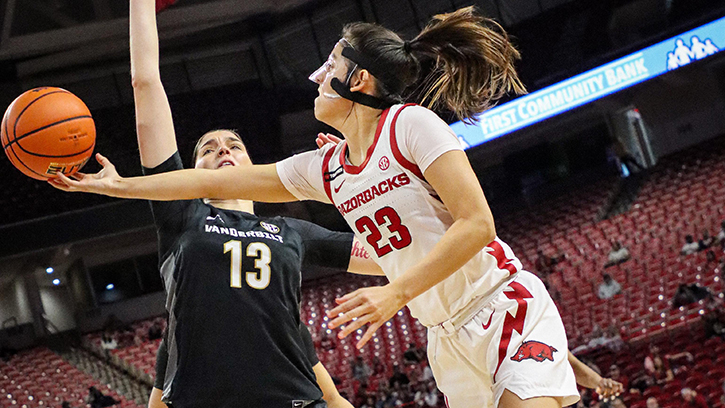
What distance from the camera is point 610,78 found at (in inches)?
651

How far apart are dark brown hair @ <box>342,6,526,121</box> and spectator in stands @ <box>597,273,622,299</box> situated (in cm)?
1094

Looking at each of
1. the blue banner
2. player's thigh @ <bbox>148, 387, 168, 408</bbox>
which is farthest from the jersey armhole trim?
the blue banner

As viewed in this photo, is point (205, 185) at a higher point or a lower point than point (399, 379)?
higher

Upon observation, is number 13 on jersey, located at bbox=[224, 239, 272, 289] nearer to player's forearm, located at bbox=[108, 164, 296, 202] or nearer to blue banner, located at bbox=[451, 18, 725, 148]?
player's forearm, located at bbox=[108, 164, 296, 202]

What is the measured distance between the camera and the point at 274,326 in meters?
2.64

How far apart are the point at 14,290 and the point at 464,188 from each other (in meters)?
17.6

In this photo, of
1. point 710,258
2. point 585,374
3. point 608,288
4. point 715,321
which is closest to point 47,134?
point 585,374

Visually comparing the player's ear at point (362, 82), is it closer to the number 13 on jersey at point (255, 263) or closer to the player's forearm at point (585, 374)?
the number 13 on jersey at point (255, 263)

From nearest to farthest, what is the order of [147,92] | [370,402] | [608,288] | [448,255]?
[448,255] < [147,92] < [370,402] < [608,288]

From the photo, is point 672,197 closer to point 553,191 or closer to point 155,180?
point 553,191

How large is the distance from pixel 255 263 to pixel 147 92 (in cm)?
75

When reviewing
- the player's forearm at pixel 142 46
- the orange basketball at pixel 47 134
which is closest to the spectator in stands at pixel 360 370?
the orange basketball at pixel 47 134

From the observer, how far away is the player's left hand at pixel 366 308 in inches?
75.6

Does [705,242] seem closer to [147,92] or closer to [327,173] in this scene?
[327,173]
